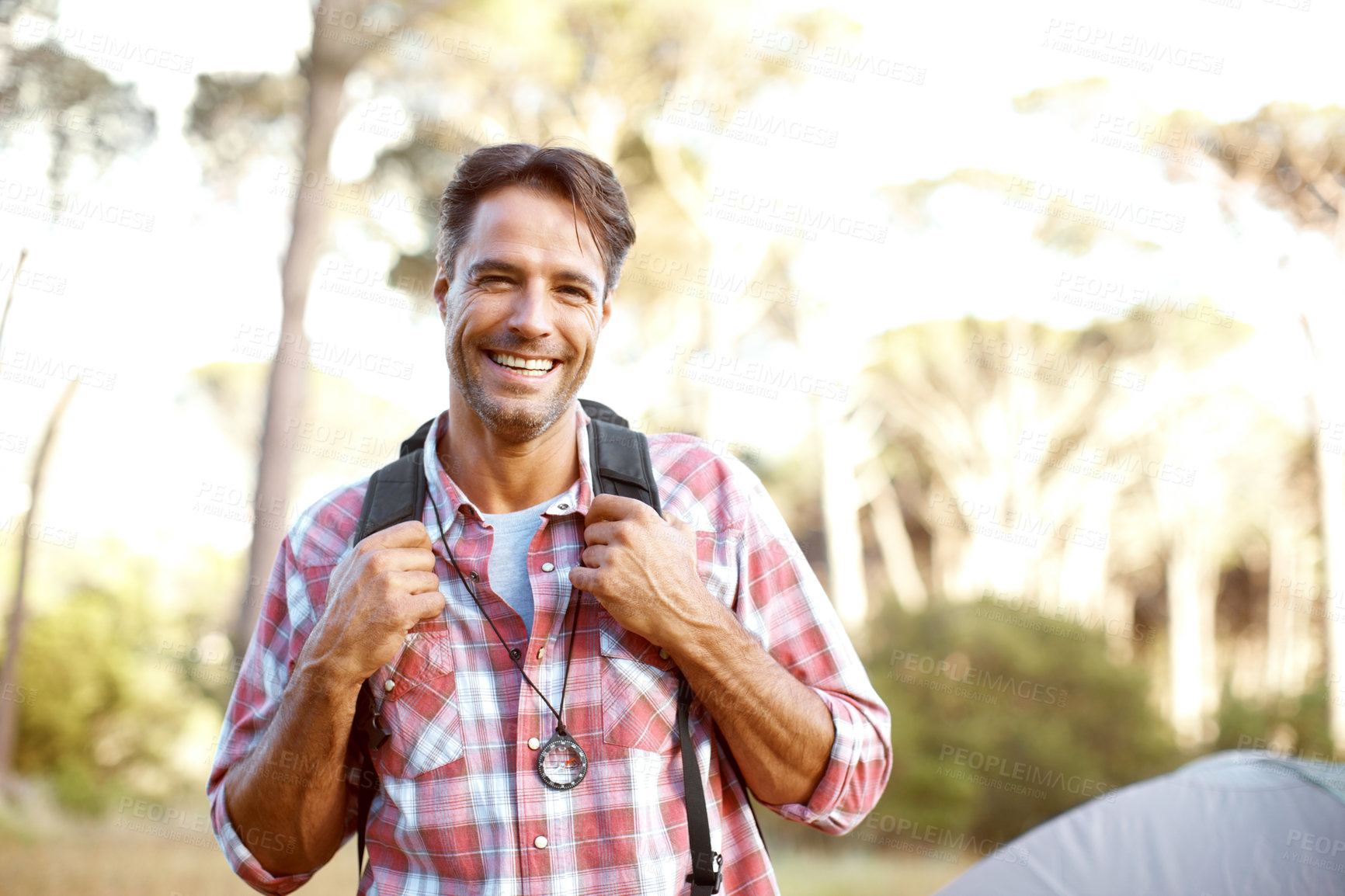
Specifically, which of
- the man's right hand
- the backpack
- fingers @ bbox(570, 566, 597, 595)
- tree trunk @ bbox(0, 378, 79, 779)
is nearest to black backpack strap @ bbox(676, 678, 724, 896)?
the backpack

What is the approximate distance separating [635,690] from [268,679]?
79 cm

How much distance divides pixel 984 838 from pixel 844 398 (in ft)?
33.4

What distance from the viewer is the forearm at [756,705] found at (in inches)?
73.4

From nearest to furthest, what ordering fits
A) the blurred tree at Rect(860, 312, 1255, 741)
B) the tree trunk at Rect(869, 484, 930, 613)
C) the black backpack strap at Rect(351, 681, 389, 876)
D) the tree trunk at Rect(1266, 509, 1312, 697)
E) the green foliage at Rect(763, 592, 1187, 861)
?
the black backpack strap at Rect(351, 681, 389, 876) < the green foliage at Rect(763, 592, 1187, 861) < the blurred tree at Rect(860, 312, 1255, 741) < the tree trunk at Rect(1266, 509, 1312, 697) < the tree trunk at Rect(869, 484, 930, 613)

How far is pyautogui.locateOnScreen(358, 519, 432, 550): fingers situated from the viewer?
1914 millimetres

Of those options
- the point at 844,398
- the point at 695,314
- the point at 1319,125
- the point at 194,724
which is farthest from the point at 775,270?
the point at 194,724

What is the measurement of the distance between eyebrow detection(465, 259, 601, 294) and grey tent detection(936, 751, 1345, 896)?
6.45ft

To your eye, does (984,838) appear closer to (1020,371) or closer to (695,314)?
(695,314)

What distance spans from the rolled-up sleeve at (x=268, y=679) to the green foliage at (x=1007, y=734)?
23.8 ft

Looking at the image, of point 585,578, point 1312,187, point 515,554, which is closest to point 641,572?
point 585,578

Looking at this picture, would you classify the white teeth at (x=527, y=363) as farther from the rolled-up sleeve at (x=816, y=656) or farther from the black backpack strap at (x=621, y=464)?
the rolled-up sleeve at (x=816, y=656)

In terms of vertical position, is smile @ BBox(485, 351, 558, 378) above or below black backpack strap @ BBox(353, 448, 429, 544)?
above

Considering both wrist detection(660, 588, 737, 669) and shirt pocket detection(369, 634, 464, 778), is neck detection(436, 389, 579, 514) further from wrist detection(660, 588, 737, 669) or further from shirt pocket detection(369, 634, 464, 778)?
wrist detection(660, 588, 737, 669)

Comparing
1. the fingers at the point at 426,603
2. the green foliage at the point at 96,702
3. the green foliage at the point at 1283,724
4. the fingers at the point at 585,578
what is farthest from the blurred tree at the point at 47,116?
the green foliage at the point at 1283,724
